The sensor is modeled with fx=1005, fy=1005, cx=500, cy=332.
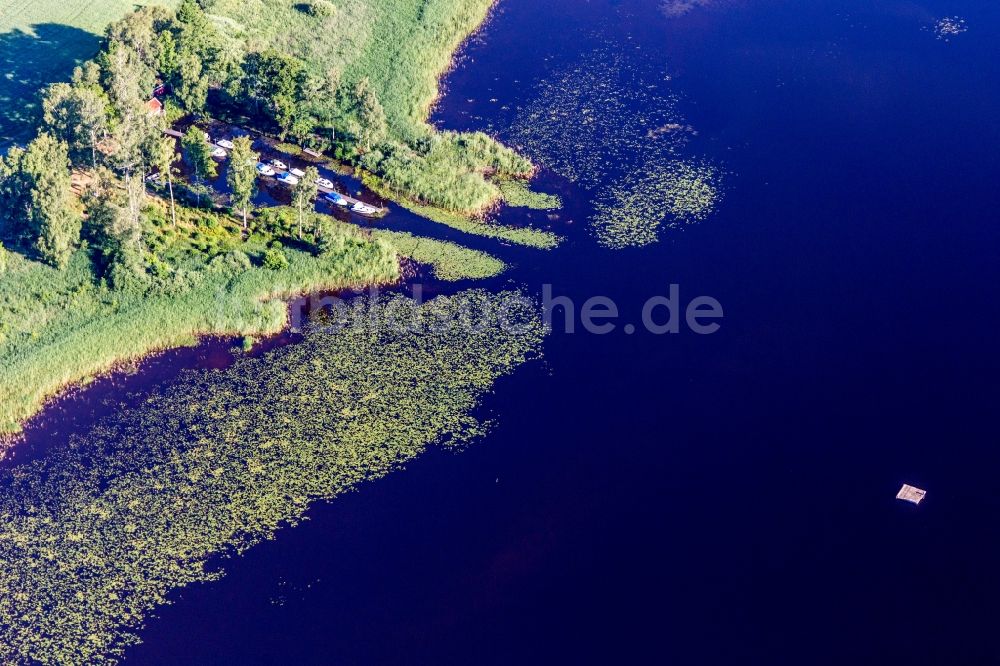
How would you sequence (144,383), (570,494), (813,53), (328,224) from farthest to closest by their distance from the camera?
(813,53) → (328,224) → (144,383) → (570,494)

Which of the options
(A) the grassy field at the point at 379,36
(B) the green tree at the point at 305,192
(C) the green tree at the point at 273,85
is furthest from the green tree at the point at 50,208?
(A) the grassy field at the point at 379,36

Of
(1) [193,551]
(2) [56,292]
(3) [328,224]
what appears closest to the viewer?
(1) [193,551]

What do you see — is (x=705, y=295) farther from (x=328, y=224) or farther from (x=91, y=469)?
(x=91, y=469)

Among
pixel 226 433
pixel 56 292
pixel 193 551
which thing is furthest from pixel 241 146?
pixel 193 551

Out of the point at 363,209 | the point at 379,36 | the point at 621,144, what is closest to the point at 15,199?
the point at 363,209

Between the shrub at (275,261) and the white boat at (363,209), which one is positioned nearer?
the shrub at (275,261)

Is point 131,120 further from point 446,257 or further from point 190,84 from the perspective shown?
point 446,257

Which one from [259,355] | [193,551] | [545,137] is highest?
[545,137]

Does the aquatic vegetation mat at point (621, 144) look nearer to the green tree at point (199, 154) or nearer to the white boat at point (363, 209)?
the white boat at point (363, 209)
